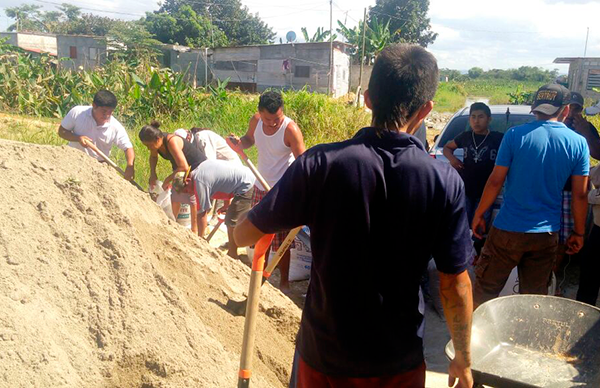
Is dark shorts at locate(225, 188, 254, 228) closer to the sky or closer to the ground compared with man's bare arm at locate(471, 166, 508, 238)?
closer to the ground

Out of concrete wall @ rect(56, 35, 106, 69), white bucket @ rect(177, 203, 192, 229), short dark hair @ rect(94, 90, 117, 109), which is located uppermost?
concrete wall @ rect(56, 35, 106, 69)

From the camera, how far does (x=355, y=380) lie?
176 centimetres

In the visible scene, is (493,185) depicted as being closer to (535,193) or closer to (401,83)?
(535,193)

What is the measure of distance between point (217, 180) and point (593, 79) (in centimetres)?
2665

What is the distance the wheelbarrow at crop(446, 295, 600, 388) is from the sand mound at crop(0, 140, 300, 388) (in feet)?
3.91

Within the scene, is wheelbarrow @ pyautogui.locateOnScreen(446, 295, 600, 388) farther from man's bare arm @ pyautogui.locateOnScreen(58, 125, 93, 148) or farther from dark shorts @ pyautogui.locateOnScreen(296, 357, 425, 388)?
man's bare arm @ pyautogui.locateOnScreen(58, 125, 93, 148)

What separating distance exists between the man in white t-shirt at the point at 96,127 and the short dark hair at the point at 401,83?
4190 millimetres

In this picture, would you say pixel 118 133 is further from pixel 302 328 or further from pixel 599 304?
pixel 599 304

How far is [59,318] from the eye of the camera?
2.53m

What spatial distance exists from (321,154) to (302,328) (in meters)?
0.64

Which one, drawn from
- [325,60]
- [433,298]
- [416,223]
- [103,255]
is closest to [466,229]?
[416,223]

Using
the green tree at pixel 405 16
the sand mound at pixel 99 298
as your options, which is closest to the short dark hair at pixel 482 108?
the sand mound at pixel 99 298

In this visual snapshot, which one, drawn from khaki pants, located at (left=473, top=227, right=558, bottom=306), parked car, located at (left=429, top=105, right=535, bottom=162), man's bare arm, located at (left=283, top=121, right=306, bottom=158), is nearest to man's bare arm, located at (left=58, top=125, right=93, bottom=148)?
man's bare arm, located at (left=283, top=121, right=306, bottom=158)

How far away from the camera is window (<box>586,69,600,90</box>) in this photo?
26203 millimetres
